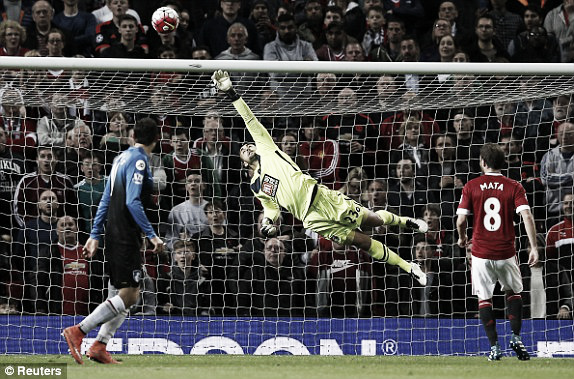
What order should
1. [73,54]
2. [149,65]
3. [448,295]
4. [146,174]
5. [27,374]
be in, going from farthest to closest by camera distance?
[73,54] < [448,295] < [149,65] < [146,174] < [27,374]

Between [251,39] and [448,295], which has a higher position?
[251,39]

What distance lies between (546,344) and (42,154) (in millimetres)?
5831

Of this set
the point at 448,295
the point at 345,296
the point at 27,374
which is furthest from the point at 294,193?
the point at 27,374

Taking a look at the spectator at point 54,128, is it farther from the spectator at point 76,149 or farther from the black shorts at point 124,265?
the black shorts at point 124,265

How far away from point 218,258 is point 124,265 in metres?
2.59

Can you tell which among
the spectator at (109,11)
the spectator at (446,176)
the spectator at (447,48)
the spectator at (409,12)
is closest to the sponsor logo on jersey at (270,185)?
the spectator at (446,176)

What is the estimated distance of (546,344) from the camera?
Answer: 36.6 ft

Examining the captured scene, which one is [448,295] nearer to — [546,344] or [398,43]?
[546,344]

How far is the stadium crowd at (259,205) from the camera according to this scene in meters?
11.6

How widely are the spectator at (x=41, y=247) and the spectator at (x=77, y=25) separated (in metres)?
2.90

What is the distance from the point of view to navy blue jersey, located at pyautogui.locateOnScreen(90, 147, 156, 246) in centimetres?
926

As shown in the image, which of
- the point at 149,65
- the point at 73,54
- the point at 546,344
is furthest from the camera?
the point at 73,54

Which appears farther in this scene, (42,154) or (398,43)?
(398,43)

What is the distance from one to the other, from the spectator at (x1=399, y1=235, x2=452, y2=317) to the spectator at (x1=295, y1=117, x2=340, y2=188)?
4.12 ft
